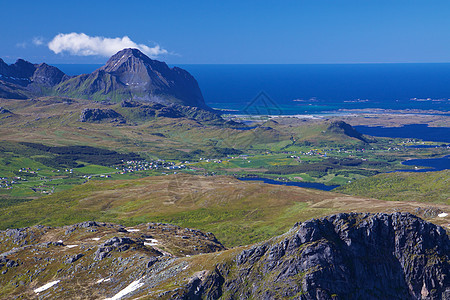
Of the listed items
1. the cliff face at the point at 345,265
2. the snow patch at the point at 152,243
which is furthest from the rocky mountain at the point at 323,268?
the snow patch at the point at 152,243

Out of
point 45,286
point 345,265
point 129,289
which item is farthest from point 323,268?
point 45,286

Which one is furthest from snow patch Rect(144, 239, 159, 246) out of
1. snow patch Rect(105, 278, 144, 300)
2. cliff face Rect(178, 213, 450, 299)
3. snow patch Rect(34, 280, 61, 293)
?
cliff face Rect(178, 213, 450, 299)

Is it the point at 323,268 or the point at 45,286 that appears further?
the point at 45,286

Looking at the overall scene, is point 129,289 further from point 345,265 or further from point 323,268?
point 345,265

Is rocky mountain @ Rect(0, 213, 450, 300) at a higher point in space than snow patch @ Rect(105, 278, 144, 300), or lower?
higher

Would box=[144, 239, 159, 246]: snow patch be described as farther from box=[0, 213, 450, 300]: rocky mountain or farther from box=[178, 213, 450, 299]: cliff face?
box=[178, 213, 450, 299]: cliff face

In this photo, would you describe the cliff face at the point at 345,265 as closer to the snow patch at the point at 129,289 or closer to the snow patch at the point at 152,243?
the snow patch at the point at 129,289

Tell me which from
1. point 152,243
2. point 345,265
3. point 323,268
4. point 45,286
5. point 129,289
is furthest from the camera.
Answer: point 152,243

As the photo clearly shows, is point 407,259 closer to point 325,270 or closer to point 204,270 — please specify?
point 325,270
